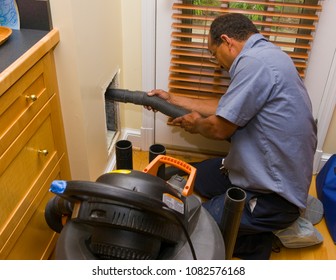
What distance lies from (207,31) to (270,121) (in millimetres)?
632

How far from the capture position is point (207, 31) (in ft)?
5.72

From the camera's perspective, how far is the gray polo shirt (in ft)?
4.20

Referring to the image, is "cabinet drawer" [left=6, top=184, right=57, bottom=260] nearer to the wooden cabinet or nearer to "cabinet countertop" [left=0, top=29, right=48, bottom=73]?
the wooden cabinet

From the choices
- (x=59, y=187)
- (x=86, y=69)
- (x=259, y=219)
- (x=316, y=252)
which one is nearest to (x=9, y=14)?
(x=86, y=69)

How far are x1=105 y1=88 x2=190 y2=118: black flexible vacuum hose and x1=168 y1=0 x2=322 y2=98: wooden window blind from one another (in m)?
0.23

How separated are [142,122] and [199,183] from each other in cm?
51

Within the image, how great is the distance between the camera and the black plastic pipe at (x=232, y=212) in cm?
107

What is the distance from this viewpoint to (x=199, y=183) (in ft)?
6.07

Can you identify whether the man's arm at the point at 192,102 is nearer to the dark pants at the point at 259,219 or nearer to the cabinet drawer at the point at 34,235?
the dark pants at the point at 259,219

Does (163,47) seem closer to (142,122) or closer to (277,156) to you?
(142,122)

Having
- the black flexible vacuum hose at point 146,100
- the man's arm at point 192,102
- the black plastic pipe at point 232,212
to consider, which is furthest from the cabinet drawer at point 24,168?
the black plastic pipe at point 232,212

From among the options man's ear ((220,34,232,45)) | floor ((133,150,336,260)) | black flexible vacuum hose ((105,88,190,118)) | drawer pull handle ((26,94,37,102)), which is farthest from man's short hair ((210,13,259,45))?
floor ((133,150,336,260))

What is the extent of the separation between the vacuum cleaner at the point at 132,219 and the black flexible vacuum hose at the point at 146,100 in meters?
0.58
